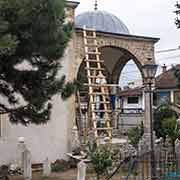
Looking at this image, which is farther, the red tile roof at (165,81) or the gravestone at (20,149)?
the red tile roof at (165,81)

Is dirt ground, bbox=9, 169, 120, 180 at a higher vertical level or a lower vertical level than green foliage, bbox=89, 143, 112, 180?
lower

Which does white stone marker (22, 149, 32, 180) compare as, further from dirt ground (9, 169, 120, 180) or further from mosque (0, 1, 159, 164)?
mosque (0, 1, 159, 164)

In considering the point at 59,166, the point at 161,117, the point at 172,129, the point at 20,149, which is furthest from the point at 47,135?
the point at 161,117

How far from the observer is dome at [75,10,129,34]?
20.2m

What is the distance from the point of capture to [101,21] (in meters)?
20.5

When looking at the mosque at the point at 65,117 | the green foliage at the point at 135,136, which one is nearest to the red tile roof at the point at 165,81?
the mosque at the point at 65,117

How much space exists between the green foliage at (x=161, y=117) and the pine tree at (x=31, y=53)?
7634 millimetres

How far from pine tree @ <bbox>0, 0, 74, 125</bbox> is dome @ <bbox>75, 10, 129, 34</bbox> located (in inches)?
469

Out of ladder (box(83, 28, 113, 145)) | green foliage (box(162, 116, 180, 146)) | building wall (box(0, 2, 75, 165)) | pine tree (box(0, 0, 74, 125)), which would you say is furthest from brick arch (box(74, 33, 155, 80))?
pine tree (box(0, 0, 74, 125))

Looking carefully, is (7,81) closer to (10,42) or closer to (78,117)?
(10,42)

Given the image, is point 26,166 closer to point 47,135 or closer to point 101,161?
point 101,161

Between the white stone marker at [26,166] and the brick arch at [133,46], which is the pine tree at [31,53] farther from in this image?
the brick arch at [133,46]

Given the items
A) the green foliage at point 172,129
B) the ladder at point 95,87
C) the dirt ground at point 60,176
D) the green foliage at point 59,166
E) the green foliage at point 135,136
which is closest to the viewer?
the dirt ground at point 60,176

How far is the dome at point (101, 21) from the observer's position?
20.2 metres
